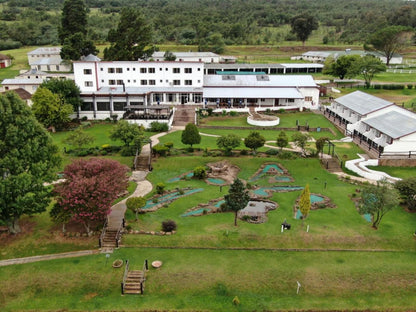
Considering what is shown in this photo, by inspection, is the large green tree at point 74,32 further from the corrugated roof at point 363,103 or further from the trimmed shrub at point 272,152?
the trimmed shrub at point 272,152

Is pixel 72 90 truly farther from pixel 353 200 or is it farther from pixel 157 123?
pixel 353 200

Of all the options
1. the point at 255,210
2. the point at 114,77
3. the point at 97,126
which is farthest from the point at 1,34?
the point at 255,210

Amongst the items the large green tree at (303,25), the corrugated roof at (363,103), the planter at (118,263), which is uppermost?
the large green tree at (303,25)

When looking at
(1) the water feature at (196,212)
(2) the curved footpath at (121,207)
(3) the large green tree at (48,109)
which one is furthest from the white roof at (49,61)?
(1) the water feature at (196,212)

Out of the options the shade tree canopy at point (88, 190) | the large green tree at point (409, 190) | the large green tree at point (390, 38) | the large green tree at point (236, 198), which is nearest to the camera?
the shade tree canopy at point (88, 190)

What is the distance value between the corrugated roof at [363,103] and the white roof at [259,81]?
10.2 metres

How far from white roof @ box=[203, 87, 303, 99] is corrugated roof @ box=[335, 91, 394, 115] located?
8.41 metres

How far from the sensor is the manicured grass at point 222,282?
20156mm

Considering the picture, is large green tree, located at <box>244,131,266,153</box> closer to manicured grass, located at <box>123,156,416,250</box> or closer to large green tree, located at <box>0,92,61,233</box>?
manicured grass, located at <box>123,156,416,250</box>

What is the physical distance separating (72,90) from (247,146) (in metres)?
30.1

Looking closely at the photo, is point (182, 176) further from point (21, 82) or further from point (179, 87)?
point (21, 82)

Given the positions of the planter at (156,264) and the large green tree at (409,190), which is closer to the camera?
the planter at (156,264)

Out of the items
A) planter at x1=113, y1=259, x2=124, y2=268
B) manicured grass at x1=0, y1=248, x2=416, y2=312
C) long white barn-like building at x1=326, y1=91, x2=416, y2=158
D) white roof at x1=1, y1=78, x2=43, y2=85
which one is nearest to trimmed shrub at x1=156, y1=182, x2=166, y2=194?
manicured grass at x1=0, y1=248, x2=416, y2=312

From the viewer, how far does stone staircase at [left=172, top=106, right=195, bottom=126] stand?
55.0 m
